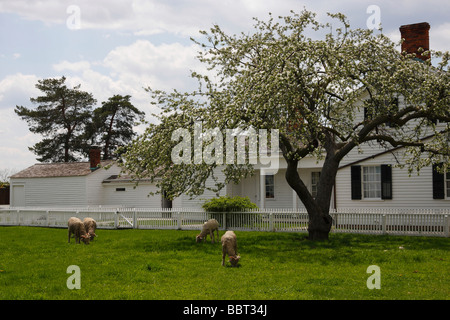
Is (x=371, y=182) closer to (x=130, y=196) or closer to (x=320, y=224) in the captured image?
(x=320, y=224)

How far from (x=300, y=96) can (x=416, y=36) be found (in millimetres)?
11016

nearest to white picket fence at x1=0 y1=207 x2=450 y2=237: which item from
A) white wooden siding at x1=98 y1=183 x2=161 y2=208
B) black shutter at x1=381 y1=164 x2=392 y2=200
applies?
black shutter at x1=381 y1=164 x2=392 y2=200

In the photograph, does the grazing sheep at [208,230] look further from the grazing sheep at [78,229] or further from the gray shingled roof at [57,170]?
the gray shingled roof at [57,170]

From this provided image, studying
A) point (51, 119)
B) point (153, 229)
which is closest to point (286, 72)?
point (153, 229)

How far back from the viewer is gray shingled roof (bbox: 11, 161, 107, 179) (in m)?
36.7

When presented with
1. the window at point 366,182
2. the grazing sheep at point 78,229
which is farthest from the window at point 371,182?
the grazing sheep at point 78,229

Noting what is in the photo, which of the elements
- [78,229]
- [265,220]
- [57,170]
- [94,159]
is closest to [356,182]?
[265,220]

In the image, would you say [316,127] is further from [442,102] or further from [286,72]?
[442,102]

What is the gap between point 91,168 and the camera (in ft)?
119

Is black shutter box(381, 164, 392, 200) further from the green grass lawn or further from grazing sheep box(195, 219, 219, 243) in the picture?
grazing sheep box(195, 219, 219, 243)

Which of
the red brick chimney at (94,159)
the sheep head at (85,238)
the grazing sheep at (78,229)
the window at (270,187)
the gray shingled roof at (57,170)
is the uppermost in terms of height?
the red brick chimney at (94,159)

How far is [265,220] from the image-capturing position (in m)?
22.3

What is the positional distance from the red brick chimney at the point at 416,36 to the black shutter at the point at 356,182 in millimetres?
Result: 6270

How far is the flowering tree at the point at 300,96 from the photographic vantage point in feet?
48.9
